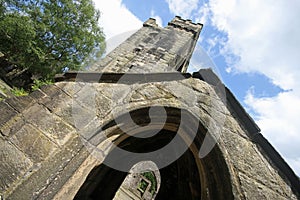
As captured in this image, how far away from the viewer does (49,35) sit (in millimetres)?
17453

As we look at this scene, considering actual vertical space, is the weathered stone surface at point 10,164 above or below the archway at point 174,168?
below

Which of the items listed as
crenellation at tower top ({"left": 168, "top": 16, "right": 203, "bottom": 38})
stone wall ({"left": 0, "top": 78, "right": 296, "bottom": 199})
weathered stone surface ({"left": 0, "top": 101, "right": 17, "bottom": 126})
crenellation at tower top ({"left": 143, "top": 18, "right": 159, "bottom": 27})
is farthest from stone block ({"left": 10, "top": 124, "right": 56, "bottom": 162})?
crenellation at tower top ({"left": 168, "top": 16, "right": 203, "bottom": 38})

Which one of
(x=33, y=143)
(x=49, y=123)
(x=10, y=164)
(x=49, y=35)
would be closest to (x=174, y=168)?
(x=49, y=123)

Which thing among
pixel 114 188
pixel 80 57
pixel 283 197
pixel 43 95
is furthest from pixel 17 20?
pixel 283 197

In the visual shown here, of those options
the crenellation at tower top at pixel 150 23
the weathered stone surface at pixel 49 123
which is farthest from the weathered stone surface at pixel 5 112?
the crenellation at tower top at pixel 150 23

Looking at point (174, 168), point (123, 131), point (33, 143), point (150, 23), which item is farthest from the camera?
point (150, 23)

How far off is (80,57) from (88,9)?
12.7ft

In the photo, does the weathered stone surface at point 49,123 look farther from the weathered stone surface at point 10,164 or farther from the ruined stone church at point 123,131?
the weathered stone surface at point 10,164

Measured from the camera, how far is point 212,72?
3.11m

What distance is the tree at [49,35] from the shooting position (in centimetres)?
1482

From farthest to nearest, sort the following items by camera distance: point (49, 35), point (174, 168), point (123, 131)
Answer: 1. point (49, 35)
2. point (174, 168)
3. point (123, 131)

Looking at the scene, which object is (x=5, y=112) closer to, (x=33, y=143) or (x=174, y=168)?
(x=33, y=143)

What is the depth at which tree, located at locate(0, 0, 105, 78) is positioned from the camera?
48.6 ft

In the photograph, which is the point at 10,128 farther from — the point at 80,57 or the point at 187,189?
the point at 80,57
